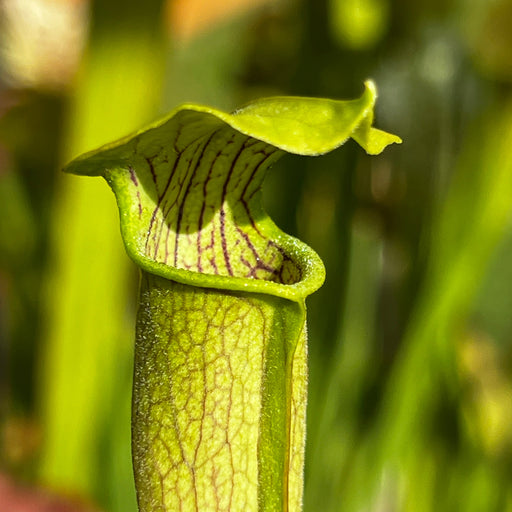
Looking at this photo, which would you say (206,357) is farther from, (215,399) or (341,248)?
(341,248)

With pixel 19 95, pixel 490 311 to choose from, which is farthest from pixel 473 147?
pixel 490 311

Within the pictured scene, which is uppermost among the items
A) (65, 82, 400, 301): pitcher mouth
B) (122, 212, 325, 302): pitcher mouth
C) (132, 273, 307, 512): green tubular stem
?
(65, 82, 400, 301): pitcher mouth

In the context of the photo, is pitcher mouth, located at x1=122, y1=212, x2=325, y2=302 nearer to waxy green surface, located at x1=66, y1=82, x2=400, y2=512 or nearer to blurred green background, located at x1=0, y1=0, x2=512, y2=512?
waxy green surface, located at x1=66, y1=82, x2=400, y2=512

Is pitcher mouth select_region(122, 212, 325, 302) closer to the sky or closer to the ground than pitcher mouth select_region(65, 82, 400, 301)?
closer to the ground

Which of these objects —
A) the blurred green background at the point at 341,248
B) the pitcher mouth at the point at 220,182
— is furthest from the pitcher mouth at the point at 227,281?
the blurred green background at the point at 341,248

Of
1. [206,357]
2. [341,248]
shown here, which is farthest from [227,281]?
[341,248]

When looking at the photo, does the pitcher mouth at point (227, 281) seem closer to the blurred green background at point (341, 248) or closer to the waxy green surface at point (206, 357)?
the waxy green surface at point (206, 357)

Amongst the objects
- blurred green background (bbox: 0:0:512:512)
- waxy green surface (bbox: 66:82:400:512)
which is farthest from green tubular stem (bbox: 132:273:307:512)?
blurred green background (bbox: 0:0:512:512)
